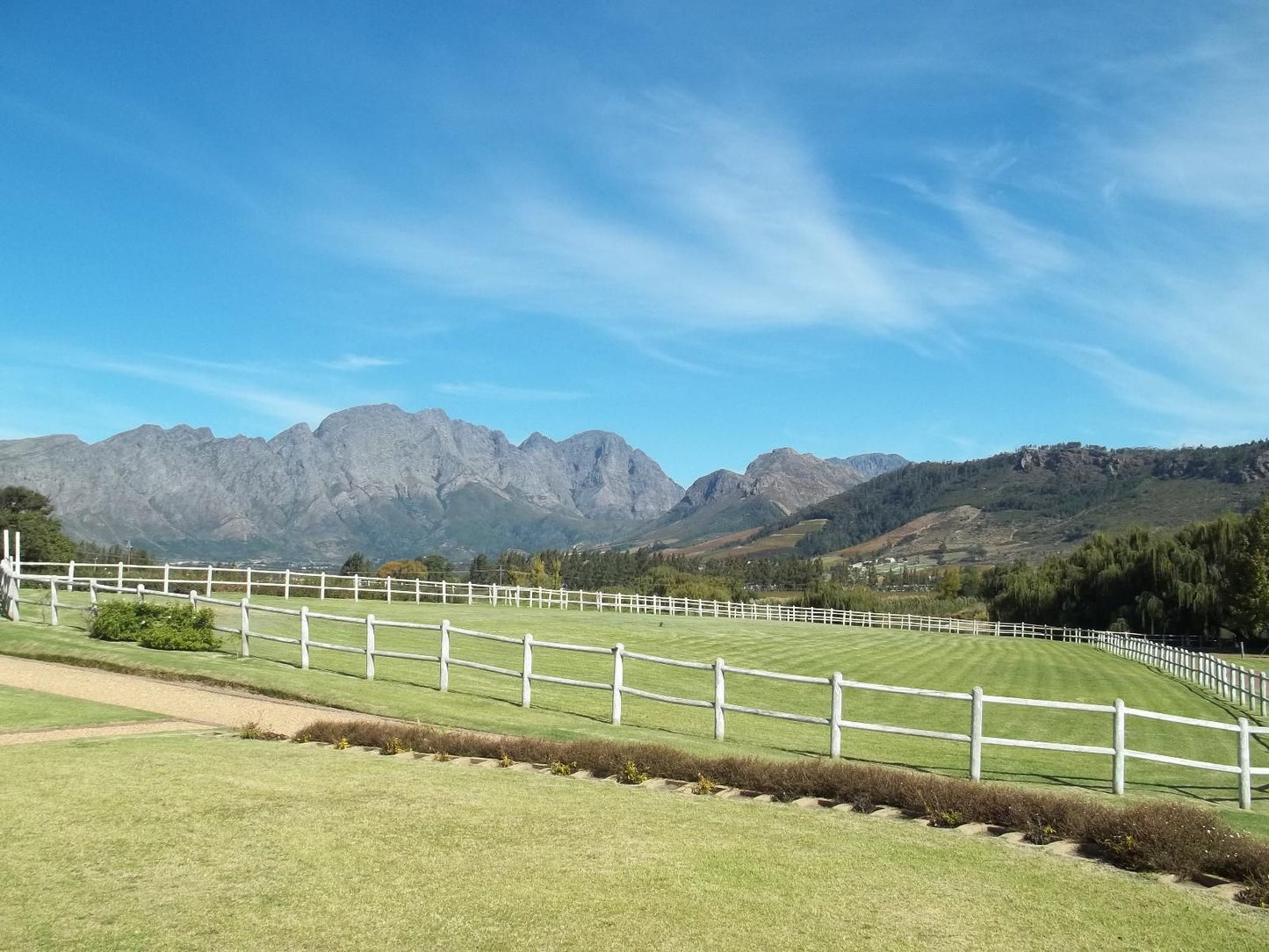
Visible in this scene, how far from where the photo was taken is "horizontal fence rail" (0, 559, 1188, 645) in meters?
38.2

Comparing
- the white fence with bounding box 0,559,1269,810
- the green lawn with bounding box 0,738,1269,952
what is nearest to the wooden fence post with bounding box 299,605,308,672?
the white fence with bounding box 0,559,1269,810

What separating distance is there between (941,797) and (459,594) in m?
43.3

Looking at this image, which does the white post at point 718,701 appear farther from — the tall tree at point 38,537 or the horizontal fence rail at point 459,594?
the tall tree at point 38,537

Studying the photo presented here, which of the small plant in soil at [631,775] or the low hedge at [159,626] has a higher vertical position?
the low hedge at [159,626]

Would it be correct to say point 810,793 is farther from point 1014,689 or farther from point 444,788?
point 1014,689

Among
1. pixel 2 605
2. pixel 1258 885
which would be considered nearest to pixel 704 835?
pixel 1258 885

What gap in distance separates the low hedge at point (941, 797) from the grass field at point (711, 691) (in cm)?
253

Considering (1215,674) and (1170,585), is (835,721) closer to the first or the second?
(1215,674)

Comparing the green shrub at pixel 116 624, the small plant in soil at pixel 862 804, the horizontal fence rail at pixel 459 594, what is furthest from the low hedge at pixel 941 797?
the horizontal fence rail at pixel 459 594

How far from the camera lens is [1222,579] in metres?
79.4

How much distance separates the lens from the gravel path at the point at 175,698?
Answer: 15.3 meters

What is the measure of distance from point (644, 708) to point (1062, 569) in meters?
95.2

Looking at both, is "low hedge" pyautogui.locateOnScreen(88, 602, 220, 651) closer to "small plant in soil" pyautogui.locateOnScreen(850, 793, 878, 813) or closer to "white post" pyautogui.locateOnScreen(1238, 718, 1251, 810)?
"small plant in soil" pyautogui.locateOnScreen(850, 793, 878, 813)

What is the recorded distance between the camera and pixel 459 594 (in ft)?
170
